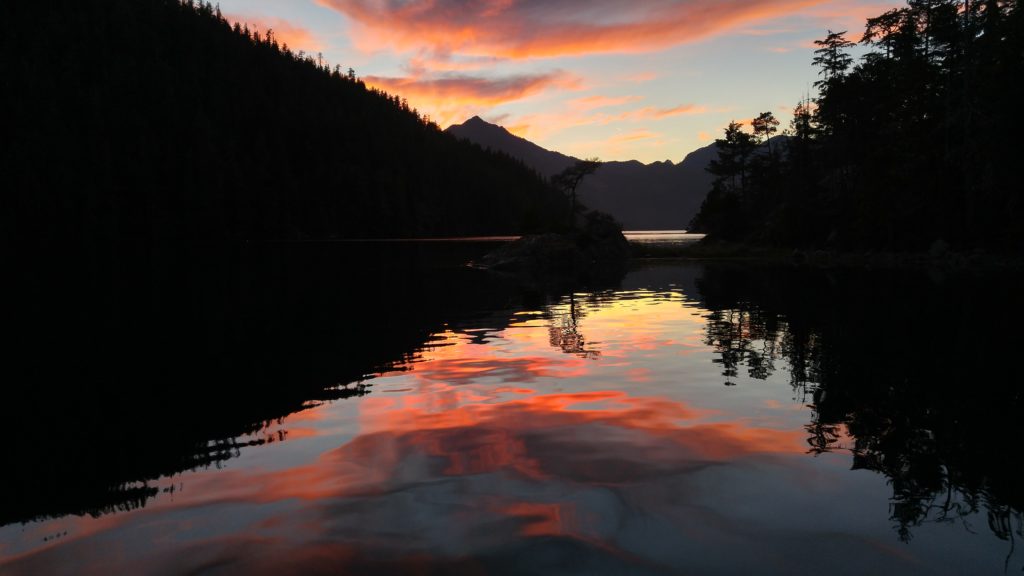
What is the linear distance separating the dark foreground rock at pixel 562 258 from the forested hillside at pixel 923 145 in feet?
67.6

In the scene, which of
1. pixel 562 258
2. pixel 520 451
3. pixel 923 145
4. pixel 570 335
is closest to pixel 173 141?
pixel 562 258

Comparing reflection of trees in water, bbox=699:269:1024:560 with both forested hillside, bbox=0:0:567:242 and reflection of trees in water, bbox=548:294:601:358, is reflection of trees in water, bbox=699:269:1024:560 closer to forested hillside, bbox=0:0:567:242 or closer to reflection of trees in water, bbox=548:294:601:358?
reflection of trees in water, bbox=548:294:601:358

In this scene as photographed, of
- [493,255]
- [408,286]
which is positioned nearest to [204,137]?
[493,255]

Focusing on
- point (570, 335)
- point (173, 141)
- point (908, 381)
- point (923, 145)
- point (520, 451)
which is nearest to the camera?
point (520, 451)

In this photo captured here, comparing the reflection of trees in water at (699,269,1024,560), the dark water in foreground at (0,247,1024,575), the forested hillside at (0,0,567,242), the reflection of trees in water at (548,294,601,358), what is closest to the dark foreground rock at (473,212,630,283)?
the reflection of trees in water at (548,294,601,358)

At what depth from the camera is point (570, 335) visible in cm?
1788

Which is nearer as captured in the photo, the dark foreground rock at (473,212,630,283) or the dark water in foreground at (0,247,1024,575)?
the dark water in foreground at (0,247,1024,575)

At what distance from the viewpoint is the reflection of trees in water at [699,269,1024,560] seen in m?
6.84

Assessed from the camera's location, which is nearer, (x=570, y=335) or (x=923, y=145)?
(x=570, y=335)

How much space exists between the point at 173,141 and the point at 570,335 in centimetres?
13970

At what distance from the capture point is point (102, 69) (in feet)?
442

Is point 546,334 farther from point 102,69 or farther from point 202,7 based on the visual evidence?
point 202,7

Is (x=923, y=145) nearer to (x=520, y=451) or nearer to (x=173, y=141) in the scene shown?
(x=520, y=451)

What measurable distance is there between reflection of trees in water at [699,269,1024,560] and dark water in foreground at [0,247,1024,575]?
0.06 meters
